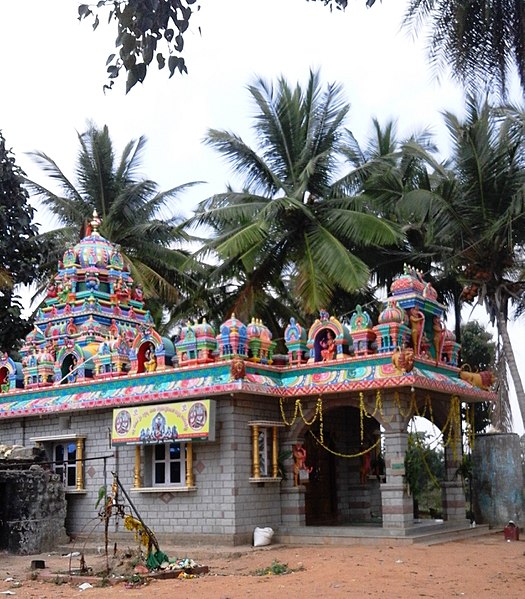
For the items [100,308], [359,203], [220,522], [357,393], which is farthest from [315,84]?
[220,522]

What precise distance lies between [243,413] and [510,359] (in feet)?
22.0

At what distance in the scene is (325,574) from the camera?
40.7 ft

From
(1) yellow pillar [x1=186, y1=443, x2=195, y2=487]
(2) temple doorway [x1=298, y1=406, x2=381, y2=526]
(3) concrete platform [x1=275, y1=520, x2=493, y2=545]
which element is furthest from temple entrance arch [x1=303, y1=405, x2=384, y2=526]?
(1) yellow pillar [x1=186, y1=443, x2=195, y2=487]

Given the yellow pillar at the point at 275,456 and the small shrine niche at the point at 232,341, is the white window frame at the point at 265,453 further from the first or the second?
the small shrine niche at the point at 232,341

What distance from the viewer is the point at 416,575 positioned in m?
12.0

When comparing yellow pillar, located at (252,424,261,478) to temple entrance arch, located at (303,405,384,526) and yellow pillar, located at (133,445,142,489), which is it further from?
temple entrance arch, located at (303,405,384,526)

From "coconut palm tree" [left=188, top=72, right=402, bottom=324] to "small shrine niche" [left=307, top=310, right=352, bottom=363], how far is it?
5667mm

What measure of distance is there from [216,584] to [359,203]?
14.5 metres

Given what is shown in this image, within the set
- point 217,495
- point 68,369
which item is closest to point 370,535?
point 217,495

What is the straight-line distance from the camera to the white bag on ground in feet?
52.9

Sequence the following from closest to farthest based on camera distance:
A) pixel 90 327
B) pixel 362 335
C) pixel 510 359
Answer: pixel 362 335, pixel 510 359, pixel 90 327

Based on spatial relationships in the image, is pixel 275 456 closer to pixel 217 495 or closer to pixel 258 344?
pixel 217 495

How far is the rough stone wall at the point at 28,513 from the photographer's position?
55.8 feet

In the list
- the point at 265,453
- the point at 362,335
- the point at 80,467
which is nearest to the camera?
the point at 362,335
